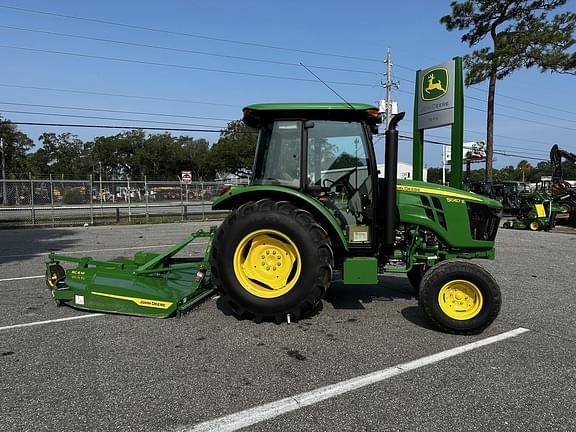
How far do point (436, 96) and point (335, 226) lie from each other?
7171 mm

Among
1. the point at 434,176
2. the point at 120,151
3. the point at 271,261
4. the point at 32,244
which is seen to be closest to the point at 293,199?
the point at 271,261

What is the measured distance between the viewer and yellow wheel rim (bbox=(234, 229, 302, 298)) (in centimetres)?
438

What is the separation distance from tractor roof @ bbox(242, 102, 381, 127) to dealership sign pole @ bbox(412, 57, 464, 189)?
3.66 meters

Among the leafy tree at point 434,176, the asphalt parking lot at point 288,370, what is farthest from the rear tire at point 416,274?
the leafy tree at point 434,176

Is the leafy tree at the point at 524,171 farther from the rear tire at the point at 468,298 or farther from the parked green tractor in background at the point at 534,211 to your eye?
the rear tire at the point at 468,298

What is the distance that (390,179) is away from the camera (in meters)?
4.21

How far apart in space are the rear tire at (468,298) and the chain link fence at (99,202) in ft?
50.7

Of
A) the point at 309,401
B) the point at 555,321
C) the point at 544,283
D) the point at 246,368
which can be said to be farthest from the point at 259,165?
the point at 544,283

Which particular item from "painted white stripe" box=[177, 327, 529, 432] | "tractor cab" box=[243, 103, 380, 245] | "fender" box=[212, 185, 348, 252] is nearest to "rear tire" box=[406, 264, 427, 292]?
"tractor cab" box=[243, 103, 380, 245]

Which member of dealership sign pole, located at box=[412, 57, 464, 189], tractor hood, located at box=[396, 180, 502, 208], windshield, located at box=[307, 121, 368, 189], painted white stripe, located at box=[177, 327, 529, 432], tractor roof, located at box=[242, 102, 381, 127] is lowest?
painted white stripe, located at box=[177, 327, 529, 432]

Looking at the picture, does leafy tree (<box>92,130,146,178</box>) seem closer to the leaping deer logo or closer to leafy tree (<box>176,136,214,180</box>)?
leafy tree (<box>176,136,214,180</box>)

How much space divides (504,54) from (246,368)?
74.6ft

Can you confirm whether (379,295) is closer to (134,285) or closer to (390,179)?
(390,179)

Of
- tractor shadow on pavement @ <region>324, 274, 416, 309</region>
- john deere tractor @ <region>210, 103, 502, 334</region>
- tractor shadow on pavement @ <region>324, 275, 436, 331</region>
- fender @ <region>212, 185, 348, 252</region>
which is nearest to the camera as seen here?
john deere tractor @ <region>210, 103, 502, 334</region>
